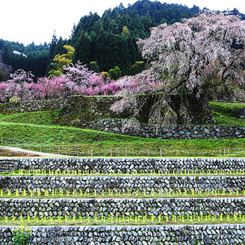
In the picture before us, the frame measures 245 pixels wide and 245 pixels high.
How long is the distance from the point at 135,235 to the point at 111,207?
1.96 meters

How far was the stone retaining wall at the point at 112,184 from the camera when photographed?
1405cm

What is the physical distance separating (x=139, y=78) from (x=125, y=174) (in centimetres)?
1240

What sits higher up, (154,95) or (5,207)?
(154,95)

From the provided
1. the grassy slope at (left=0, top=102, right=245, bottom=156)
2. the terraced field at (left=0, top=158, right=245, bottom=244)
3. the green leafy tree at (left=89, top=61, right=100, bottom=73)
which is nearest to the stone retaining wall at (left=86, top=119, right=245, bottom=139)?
the grassy slope at (left=0, top=102, right=245, bottom=156)

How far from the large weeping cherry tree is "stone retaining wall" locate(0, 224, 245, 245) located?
1252 centimetres

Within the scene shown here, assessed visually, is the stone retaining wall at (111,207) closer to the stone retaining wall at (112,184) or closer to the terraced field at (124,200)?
the terraced field at (124,200)

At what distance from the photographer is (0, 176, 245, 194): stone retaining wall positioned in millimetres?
14055

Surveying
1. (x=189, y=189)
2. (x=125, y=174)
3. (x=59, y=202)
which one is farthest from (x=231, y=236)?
(x=59, y=202)

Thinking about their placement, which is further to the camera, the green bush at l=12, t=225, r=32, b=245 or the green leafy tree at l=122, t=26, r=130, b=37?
the green leafy tree at l=122, t=26, r=130, b=37

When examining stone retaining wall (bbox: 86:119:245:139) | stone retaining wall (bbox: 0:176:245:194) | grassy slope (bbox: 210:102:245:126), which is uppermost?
grassy slope (bbox: 210:102:245:126)

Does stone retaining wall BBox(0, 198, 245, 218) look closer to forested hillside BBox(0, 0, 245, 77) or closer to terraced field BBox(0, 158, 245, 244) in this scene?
terraced field BBox(0, 158, 245, 244)

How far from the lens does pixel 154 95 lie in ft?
88.7

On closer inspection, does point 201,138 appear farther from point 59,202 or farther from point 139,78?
point 59,202

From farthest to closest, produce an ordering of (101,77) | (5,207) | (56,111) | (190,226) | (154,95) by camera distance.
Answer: (101,77)
(56,111)
(154,95)
(5,207)
(190,226)
